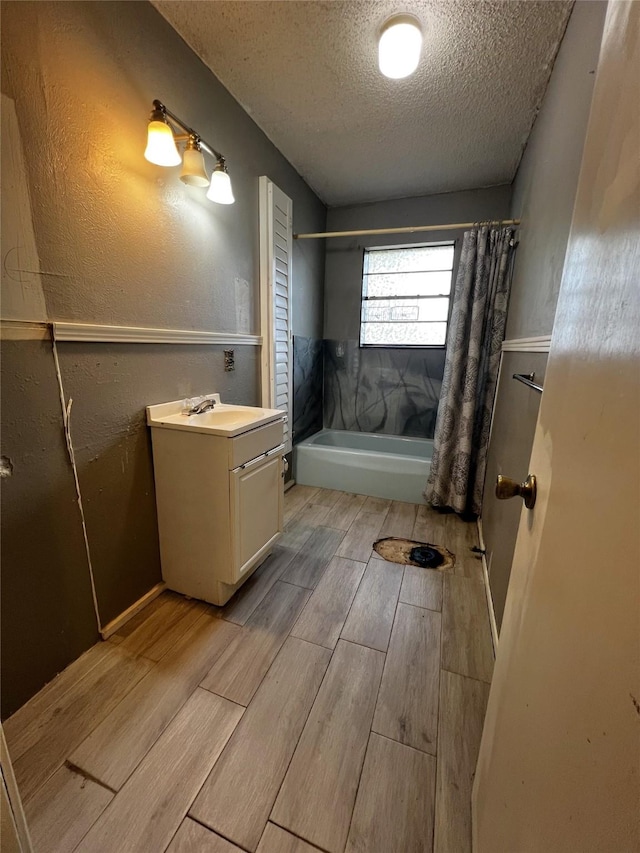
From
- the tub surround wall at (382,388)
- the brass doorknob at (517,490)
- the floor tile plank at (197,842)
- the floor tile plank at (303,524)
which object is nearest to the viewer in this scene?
the brass doorknob at (517,490)

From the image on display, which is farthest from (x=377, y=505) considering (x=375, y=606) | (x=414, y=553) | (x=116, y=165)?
(x=116, y=165)

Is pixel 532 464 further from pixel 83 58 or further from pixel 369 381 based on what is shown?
pixel 369 381

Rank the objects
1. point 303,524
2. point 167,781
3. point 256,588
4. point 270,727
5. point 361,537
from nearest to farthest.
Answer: point 167,781
point 270,727
point 256,588
point 361,537
point 303,524

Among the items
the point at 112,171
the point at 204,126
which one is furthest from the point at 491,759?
the point at 204,126

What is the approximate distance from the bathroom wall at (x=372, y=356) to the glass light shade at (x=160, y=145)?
85.9 inches

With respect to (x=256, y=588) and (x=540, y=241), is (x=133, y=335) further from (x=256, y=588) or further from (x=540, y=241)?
(x=540, y=241)

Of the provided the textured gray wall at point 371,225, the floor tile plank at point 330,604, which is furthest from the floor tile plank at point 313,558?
the textured gray wall at point 371,225

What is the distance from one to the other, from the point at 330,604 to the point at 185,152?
2.02 metres

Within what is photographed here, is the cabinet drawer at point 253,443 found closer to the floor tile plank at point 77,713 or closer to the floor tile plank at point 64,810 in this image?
the floor tile plank at point 77,713

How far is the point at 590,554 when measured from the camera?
1.24 feet

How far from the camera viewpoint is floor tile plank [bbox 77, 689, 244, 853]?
31.6 inches

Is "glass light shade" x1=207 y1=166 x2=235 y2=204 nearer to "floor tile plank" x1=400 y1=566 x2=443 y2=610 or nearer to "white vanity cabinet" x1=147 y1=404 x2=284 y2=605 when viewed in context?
"white vanity cabinet" x1=147 y1=404 x2=284 y2=605

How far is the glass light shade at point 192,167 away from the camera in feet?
4.34

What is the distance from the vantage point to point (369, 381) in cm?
327
